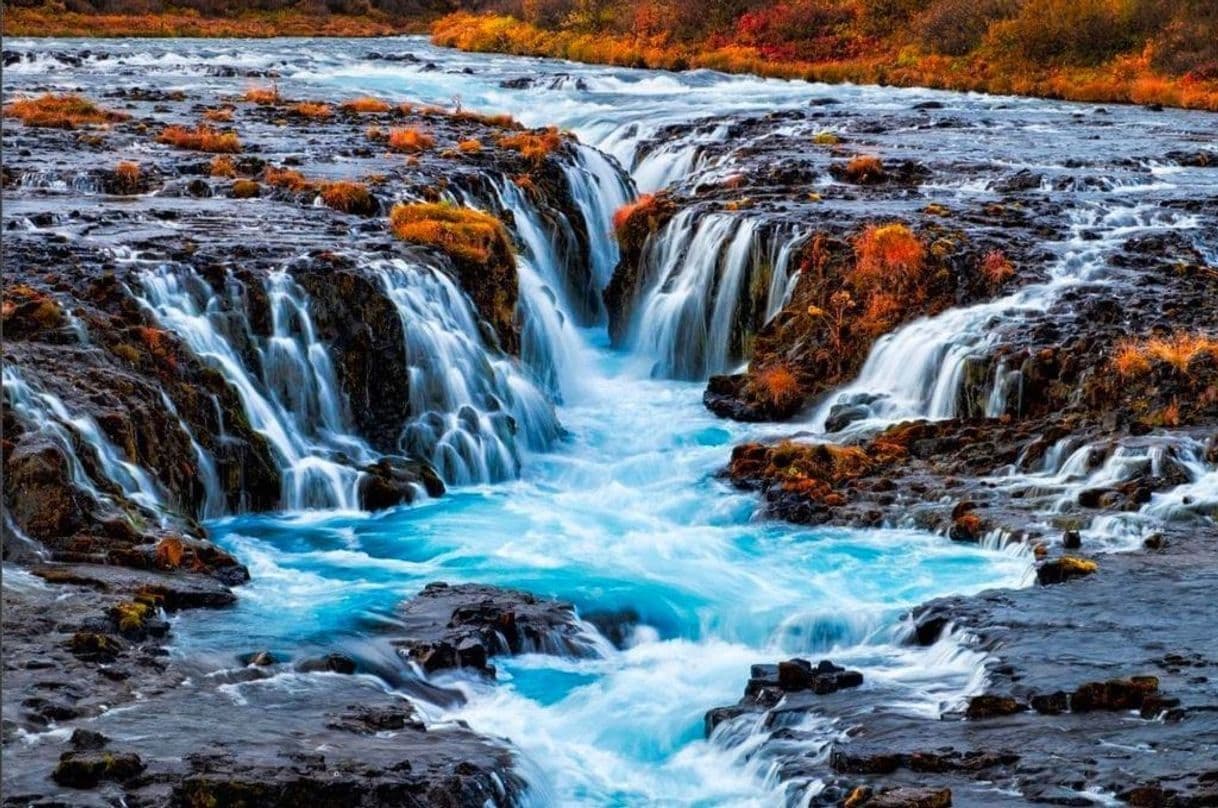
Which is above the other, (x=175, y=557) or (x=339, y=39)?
(x=339, y=39)

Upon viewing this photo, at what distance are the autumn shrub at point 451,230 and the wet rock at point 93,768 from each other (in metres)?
15.9

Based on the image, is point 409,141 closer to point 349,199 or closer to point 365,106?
point 349,199

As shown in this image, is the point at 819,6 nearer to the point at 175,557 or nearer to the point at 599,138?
the point at 599,138

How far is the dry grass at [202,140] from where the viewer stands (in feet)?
112

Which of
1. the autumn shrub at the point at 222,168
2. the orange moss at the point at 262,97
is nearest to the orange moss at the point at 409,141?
the autumn shrub at the point at 222,168

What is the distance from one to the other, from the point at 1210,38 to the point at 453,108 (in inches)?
1090

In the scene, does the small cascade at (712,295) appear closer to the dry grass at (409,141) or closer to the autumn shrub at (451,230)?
the autumn shrub at (451,230)

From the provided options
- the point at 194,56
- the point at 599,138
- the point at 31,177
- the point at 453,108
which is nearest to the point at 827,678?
the point at 31,177

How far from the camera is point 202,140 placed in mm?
34281

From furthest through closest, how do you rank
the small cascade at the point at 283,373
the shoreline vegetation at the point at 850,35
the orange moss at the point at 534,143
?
the shoreline vegetation at the point at 850,35
the orange moss at the point at 534,143
the small cascade at the point at 283,373

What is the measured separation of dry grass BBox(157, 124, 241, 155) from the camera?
112 ft

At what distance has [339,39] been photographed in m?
88.5

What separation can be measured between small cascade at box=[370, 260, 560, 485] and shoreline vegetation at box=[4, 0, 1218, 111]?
111ft

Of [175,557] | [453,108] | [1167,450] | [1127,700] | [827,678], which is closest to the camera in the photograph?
[1127,700]
